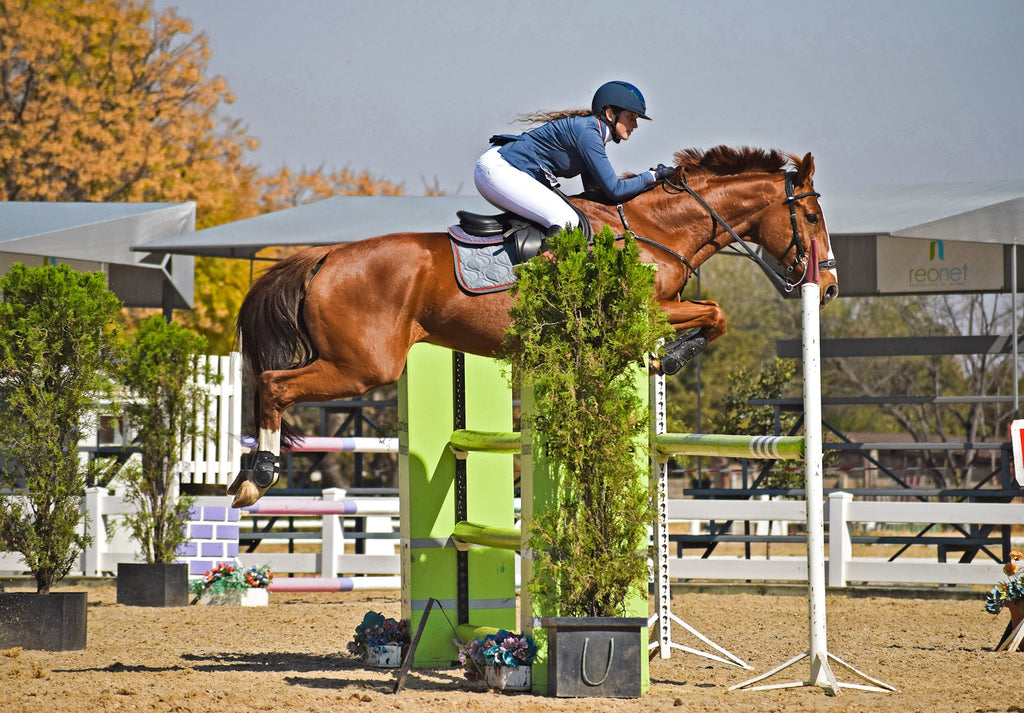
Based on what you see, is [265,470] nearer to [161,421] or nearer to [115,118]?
[161,421]

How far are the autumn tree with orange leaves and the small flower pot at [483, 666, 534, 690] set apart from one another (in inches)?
669

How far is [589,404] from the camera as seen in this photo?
427 cm

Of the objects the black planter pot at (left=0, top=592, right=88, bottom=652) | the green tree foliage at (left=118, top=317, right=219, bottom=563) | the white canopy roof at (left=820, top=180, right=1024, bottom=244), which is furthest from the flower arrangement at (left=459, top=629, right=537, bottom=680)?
the white canopy roof at (left=820, top=180, right=1024, bottom=244)

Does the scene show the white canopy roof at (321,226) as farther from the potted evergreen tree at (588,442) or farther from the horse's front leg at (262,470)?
the potted evergreen tree at (588,442)

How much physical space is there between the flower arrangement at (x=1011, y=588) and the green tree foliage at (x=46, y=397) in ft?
15.2

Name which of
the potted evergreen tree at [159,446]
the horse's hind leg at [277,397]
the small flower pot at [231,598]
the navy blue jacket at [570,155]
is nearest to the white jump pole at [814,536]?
the navy blue jacket at [570,155]

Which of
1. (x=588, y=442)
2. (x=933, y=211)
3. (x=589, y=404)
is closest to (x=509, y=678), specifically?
(x=588, y=442)

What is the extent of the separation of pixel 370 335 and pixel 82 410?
204 cm

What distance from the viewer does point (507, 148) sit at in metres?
5.10

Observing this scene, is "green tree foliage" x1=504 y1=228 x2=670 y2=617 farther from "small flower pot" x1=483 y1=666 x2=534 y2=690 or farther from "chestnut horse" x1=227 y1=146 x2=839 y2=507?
"chestnut horse" x1=227 y1=146 x2=839 y2=507

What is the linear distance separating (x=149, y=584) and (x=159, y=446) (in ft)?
3.28

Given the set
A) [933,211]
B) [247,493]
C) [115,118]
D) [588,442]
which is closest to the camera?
[588,442]

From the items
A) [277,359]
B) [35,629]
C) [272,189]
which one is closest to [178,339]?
[35,629]

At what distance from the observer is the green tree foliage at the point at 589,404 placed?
14.0 feet
